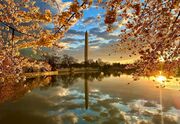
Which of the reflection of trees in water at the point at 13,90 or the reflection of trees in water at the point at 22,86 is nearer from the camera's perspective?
the reflection of trees in water at the point at 13,90

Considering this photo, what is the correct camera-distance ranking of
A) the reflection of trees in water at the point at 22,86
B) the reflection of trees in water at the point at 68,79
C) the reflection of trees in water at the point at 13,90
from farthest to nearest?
the reflection of trees in water at the point at 68,79 < the reflection of trees in water at the point at 22,86 < the reflection of trees in water at the point at 13,90

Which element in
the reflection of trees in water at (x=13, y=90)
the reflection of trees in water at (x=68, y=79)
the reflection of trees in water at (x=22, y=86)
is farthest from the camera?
the reflection of trees in water at (x=68, y=79)

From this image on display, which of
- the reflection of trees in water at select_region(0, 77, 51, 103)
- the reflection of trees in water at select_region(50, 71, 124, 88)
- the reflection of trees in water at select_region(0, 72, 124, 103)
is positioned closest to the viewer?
the reflection of trees in water at select_region(0, 77, 51, 103)

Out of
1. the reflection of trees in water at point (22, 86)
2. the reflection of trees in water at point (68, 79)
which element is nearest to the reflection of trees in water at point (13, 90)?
the reflection of trees in water at point (22, 86)

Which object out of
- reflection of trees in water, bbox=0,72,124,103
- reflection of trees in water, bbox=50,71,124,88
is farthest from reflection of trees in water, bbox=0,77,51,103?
reflection of trees in water, bbox=50,71,124,88

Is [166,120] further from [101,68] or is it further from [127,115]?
[101,68]

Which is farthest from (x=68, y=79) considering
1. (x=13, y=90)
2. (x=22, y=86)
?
(x=13, y=90)

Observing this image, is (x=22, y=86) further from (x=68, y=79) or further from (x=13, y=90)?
(x=68, y=79)

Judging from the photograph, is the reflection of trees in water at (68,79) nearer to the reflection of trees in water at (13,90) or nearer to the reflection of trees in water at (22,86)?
the reflection of trees in water at (22,86)

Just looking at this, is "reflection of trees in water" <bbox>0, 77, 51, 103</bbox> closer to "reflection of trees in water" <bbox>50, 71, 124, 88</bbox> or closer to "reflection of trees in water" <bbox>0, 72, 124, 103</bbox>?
"reflection of trees in water" <bbox>0, 72, 124, 103</bbox>

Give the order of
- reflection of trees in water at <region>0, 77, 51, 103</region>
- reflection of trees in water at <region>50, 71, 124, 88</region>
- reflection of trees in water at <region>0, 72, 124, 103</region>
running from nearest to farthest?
reflection of trees in water at <region>0, 77, 51, 103</region> → reflection of trees in water at <region>0, 72, 124, 103</region> → reflection of trees in water at <region>50, 71, 124, 88</region>

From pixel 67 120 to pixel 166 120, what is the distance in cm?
645

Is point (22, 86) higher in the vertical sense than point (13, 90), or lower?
higher

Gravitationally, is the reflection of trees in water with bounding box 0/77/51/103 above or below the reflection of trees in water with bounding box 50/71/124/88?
below
